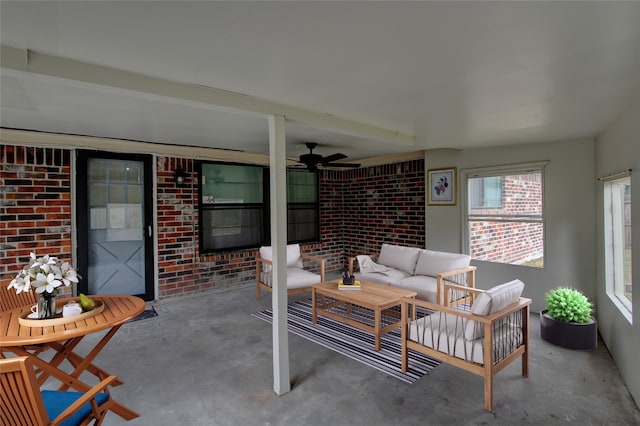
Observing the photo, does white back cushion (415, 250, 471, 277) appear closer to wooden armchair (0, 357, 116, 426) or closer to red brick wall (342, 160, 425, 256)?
red brick wall (342, 160, 425, 256)

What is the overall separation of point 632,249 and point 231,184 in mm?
4963

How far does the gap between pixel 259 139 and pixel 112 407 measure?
10.6ft

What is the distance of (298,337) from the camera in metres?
3.64

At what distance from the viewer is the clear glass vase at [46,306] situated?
2.18 meters

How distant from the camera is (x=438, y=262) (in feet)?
14.8

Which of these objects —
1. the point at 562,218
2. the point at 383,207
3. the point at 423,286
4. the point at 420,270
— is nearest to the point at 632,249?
the point at 562,218

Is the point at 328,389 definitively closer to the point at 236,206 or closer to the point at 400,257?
the point at 400,257

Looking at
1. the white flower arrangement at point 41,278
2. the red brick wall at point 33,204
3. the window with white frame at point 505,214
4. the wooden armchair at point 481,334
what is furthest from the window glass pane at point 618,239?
the red brick wall at point 33,204

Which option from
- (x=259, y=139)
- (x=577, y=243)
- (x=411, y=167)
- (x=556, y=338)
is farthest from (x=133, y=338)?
(x=577, y=243)

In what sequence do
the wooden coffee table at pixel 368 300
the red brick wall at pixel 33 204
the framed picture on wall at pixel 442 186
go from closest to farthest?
the wooden coffee table at pixel 368 300 → the red brick wall at pixel 33 204 → the framed picture on wall at pixel 442 186

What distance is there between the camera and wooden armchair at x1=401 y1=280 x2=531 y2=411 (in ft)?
7.88

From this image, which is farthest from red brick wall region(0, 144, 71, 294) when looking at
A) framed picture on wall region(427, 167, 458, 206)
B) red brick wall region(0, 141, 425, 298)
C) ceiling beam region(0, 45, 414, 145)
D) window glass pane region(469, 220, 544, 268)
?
window glass pane region(469, 220, 544, 268)

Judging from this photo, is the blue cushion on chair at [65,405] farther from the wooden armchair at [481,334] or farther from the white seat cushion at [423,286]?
the white seat cushion at [423,286]

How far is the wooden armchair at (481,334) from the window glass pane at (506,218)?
2.08 m
